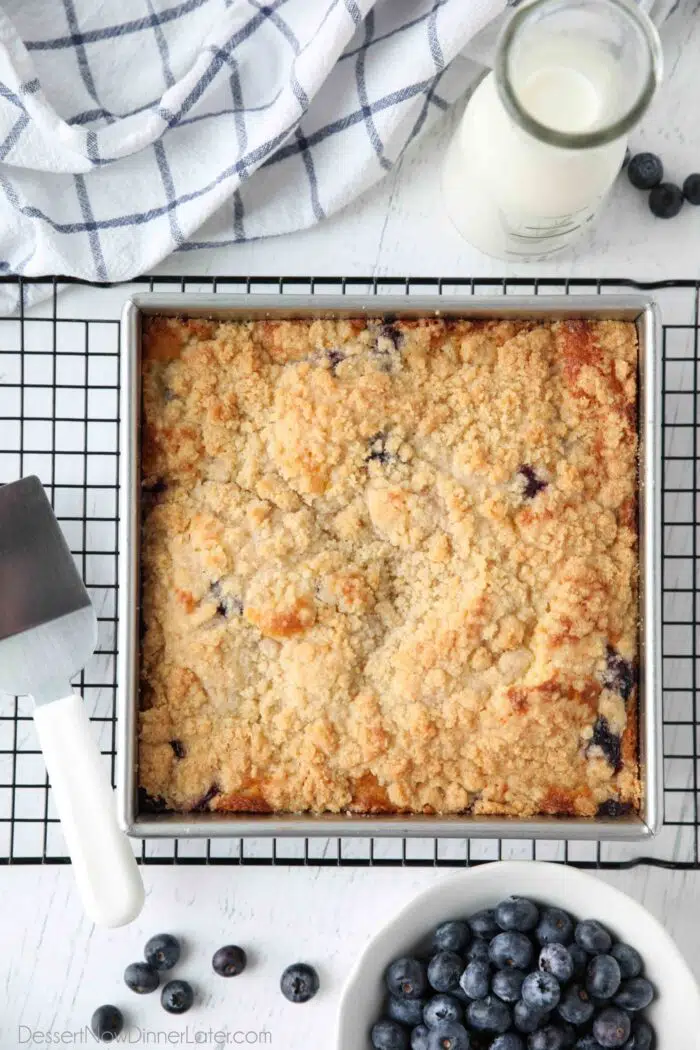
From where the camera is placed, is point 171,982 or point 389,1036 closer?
point 389,1036

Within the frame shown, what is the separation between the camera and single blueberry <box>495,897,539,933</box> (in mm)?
1779

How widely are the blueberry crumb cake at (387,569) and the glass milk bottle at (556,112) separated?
203 mm

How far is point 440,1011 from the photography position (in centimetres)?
179

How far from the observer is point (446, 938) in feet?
5.92

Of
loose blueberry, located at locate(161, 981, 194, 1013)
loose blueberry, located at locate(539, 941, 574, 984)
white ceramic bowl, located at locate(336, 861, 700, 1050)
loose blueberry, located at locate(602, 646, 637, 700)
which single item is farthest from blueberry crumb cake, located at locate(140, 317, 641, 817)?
loose blueberry, located at locate(161, 981, 194, 1013)

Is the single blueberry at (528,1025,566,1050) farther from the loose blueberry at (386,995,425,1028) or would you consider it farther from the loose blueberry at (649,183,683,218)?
the loose blueberry at (649,183,683,218)

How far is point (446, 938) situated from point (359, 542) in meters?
0.64

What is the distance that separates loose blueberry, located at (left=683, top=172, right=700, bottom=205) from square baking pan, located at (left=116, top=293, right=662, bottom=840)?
37 centimetres

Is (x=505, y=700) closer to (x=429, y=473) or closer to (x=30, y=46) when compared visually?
(x=429, y=473)

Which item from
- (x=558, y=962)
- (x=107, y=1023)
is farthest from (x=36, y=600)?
(x=558, y=962)

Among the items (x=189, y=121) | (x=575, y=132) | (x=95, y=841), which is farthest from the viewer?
(x=189, y=121)

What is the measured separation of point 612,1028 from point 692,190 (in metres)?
1.41

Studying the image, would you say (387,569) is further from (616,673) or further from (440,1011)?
(440,1011)

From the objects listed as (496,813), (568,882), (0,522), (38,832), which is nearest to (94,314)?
(0,522)
